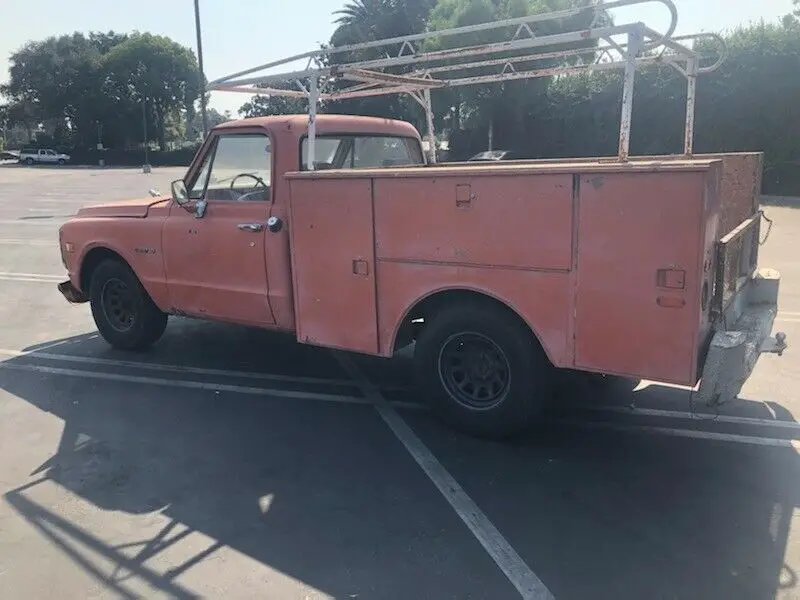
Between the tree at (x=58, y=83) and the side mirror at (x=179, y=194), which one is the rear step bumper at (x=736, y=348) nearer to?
the side mirror at (x=179, y=194)

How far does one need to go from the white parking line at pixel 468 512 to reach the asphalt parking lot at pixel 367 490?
11 millimetres

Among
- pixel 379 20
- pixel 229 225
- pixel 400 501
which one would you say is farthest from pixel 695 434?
pixel 379 20

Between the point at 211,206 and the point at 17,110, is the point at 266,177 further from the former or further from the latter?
the point at 17,110

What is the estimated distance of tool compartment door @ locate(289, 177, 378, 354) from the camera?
4.69 m

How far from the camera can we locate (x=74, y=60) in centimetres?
7450

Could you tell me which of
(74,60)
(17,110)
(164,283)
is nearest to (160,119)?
(74,60)

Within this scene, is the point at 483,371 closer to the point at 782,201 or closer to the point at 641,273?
the point at 641,273

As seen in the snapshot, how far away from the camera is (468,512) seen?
12.1ft

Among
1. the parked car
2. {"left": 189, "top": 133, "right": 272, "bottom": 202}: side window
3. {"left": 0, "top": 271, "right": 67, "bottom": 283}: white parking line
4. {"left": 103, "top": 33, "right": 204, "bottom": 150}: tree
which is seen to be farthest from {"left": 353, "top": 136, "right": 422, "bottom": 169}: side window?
{"left": 103, "top": 33, "right": 204, "bottom": 150}: tree

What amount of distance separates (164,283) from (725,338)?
181 inches

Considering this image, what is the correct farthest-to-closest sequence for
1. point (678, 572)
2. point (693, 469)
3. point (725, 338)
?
point (693, 469) < point (725, 338) < point (678, 572)

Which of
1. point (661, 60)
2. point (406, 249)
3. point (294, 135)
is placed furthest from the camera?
point (294, 135)

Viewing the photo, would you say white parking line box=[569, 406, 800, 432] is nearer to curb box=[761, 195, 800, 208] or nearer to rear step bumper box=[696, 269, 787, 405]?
rear step bumper box=[696, 269, 787, 405]

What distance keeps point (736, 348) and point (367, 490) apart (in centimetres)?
220
